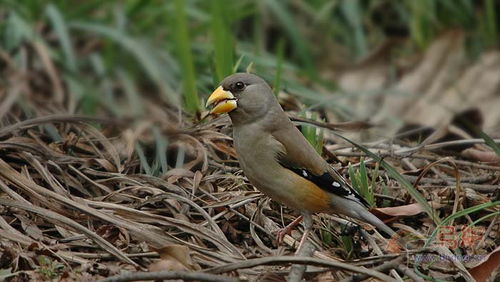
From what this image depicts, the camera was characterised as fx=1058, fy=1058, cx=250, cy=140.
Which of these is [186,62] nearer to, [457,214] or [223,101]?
[223,101]

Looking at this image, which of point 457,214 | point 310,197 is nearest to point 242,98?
point 310,197

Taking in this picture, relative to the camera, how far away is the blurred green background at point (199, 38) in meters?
7.47

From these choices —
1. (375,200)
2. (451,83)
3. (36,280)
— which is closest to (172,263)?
(36,280)

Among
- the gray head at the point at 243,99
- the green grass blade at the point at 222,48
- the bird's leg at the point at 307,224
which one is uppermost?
the gray head at the point at 243,99

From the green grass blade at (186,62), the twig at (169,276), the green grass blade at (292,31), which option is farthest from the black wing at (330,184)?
the green grass blade at (292,31)

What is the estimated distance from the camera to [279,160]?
14.9 feet

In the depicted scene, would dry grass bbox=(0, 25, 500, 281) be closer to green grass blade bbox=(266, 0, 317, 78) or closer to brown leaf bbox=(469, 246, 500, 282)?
brown leaf bbox=(469, 246, 500, 282)

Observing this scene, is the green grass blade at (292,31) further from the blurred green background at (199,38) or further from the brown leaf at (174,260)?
the brown leaf at (174,260)

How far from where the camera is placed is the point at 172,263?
3.94m

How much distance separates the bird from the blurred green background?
1.42m

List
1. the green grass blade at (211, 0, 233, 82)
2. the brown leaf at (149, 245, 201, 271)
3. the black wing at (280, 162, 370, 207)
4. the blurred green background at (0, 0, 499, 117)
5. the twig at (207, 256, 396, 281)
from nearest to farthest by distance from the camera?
the twig at (207, 256, 396, 281) < the brown leaf at (149, 245, 201, 271) < the black wing at (280, 162, 370, 207) < the green grass blade at (211, 0, 233, 82) < the blurred green background at (0, 0, 499, 117)

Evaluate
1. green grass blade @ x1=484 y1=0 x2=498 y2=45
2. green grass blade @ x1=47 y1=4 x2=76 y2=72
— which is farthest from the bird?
green grass blade @ x1=484 y1=0 x2=498 y2=45

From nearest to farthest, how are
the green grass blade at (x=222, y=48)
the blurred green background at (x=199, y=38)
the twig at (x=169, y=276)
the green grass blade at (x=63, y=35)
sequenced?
the twig at (x=169, y=276), the green grass blade at (x=222, y=48), the blurred green background at (x=199, y=38), the green grass blade at (x=63, y=35)

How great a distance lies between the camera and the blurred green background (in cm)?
747
